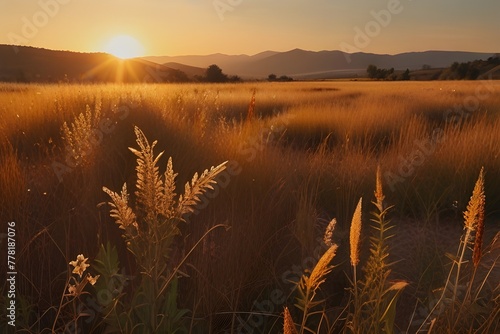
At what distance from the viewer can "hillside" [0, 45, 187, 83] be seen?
52156 millimetres

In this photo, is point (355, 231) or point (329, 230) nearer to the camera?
point (355, 231)

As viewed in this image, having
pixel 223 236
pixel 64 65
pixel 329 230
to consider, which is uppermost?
pixel 329 230

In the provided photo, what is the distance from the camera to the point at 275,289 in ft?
7.59

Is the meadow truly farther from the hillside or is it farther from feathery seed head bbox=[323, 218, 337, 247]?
the hillside

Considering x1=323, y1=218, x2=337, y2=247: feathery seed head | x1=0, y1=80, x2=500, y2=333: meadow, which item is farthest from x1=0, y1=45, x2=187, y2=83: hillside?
x1=323, y1=218, x2=337, y2=247: feathery seed head

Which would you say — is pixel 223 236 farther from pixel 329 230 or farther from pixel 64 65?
pixel 64 65

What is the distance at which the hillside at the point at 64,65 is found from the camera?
5216 cm

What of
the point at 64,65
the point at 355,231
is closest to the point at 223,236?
the point at 355,231

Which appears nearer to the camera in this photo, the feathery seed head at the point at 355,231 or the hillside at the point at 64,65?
the feathery seed head at the point at 355,231

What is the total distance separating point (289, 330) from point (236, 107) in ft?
38.6

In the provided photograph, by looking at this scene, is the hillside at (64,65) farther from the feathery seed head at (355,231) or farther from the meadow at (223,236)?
the feathery seed head at (355,231)

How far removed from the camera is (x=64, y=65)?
194 feet

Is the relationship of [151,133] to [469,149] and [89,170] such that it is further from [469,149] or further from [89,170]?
[469,149]

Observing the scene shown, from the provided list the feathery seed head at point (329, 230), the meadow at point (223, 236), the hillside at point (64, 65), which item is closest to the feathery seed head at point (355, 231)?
the meadow at point (223, 236)
